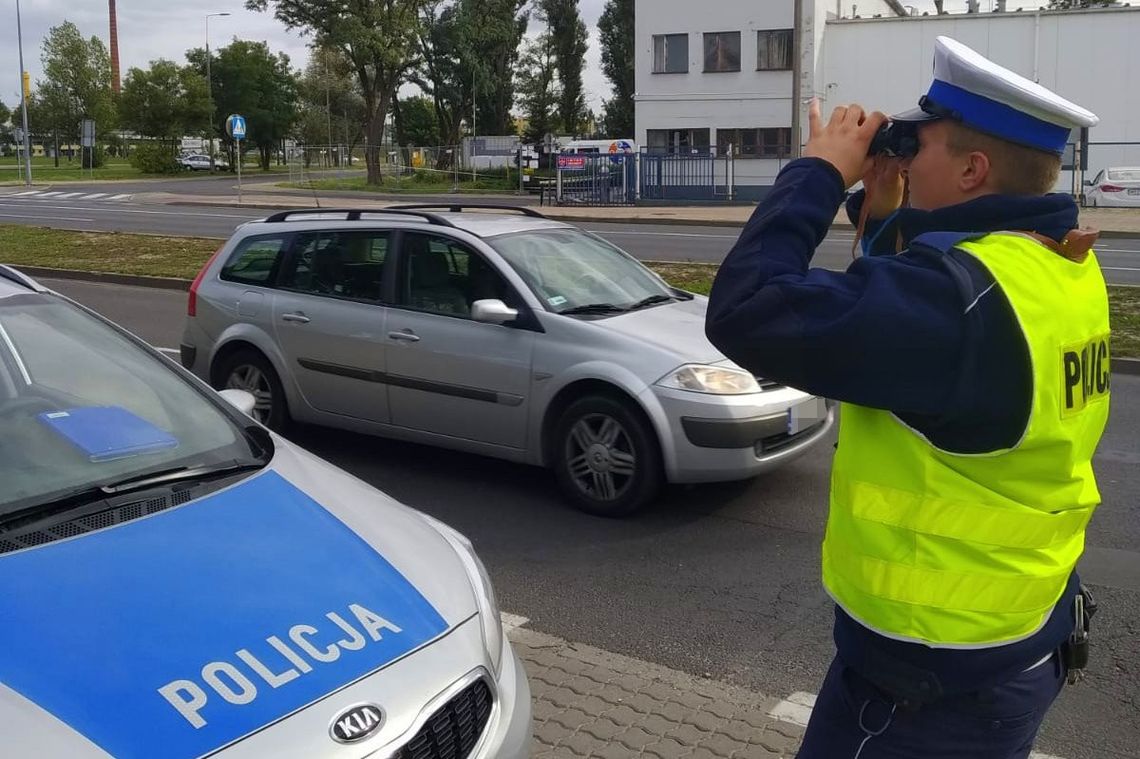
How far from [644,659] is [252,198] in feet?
127

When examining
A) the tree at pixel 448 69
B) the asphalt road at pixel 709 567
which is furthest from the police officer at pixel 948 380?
the tree at pixel 448 69

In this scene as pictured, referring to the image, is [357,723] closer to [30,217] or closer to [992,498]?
[992,498]

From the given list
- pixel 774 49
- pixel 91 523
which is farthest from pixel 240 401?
pixel 774 49

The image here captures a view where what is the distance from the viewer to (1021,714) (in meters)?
1.92

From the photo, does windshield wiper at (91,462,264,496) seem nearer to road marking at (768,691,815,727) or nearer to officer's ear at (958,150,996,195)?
road marking at (768,691,815,727)

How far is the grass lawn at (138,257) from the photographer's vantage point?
44.6ft

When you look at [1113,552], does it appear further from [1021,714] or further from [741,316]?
[741,316]

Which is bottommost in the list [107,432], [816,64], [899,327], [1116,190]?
[107,432]

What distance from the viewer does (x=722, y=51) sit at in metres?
42.1

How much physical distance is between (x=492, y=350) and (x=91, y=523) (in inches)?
146

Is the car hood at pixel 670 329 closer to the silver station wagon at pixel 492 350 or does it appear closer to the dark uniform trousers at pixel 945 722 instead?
the silver station wagon at pixel 492 350

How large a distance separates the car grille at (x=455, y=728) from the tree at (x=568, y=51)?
234ft

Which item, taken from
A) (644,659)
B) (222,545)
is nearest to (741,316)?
(222,545)

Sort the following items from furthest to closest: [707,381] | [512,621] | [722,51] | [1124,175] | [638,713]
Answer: [722,51], [1124,175], [707,381], [512,621], [638,713]
